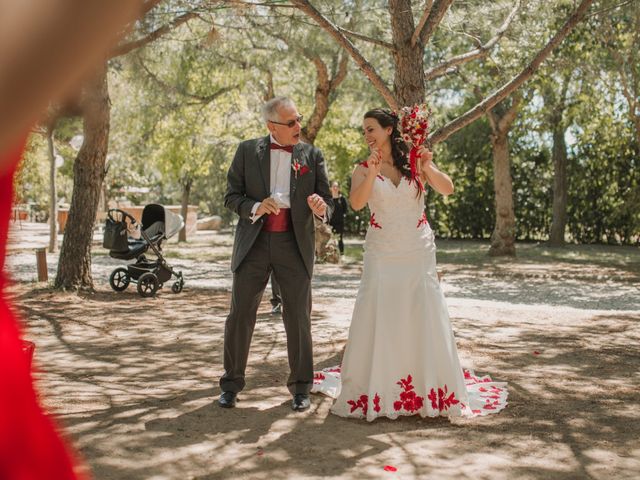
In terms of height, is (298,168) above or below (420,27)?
below

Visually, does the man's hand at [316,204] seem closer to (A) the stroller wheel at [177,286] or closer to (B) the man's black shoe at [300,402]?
(B) the man's black shoe at [300,402]

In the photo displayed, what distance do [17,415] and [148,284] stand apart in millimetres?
11138

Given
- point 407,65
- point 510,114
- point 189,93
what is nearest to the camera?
point 407,65

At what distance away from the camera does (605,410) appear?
5.37 m

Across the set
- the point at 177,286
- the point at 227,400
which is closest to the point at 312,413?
the point at 227,400

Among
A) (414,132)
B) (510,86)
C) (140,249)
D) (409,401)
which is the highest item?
(510,86)

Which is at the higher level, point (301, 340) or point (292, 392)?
point (301, 340)

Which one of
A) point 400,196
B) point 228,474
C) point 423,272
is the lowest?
point 228,474

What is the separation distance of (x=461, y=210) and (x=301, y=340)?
74.6 feet

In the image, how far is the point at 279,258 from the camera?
5441 mm

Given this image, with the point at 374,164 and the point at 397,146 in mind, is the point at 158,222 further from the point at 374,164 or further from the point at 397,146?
the point at 374,164

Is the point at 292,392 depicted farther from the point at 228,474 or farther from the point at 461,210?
the point at 461,210

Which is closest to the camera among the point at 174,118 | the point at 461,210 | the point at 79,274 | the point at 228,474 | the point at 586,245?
the point at 228,474

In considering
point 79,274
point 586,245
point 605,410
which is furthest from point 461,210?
point 605,410
